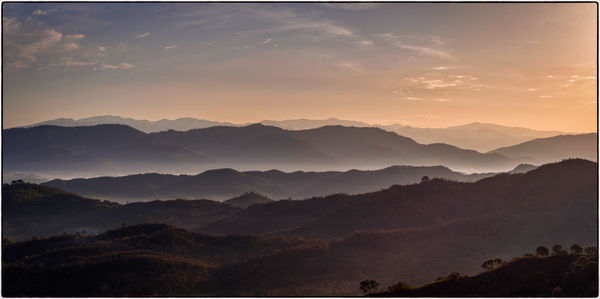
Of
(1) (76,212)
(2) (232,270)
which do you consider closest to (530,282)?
(2) (232,270)

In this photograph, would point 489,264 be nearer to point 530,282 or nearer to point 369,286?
point 530,282

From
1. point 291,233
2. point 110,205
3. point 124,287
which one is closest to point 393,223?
point 291,233

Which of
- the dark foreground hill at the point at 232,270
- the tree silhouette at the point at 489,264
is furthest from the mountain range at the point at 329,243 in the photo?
the tree silhouette at the point at 489,264

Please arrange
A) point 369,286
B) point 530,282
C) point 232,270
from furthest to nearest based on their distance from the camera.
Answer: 1. point 232,270
2. point 369,286
3. point 530,282

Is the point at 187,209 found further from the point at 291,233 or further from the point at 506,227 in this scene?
the point at 506,227

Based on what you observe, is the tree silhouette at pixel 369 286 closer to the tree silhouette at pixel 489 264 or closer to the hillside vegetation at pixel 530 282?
the hillside vegetation at pixel 530 282

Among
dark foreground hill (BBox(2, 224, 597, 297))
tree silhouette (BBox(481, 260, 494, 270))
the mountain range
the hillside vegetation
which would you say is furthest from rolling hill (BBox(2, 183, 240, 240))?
the hillside vegetation

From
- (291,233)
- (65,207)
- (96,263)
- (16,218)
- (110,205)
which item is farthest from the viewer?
(110,205)

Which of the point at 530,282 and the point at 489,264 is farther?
the point at 489,264
